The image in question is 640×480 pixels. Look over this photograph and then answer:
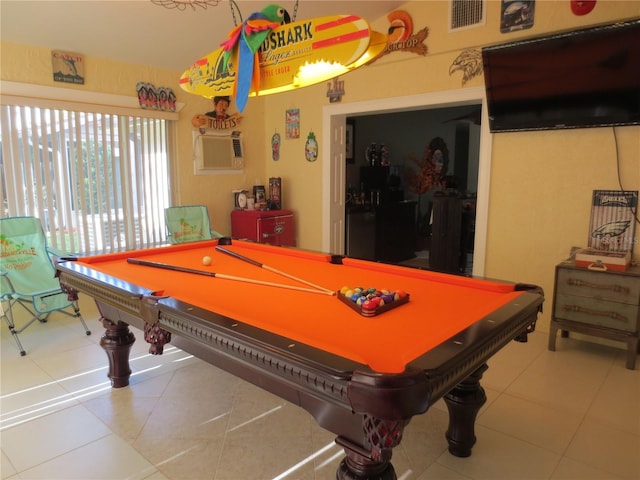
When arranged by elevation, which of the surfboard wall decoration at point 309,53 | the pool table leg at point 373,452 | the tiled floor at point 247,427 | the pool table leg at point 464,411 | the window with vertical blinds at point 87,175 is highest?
the surfboard wall decoration at point 309,53

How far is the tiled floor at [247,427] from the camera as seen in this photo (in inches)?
79.9

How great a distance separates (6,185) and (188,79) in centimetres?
231

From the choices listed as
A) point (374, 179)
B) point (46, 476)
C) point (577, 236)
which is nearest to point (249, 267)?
point (46, 476)

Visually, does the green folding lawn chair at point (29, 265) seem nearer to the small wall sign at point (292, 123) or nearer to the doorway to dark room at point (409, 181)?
the small wall sign at point (292, 123)

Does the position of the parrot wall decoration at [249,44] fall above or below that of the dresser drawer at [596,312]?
above

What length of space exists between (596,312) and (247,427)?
259cm

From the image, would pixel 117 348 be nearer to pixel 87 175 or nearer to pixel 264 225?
pixel 87 175

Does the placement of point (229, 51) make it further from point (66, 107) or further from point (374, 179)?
point (374, 179)

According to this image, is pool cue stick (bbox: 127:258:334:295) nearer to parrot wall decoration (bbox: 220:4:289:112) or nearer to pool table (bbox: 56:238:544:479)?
pool table (bbox: 56:238:544:479)

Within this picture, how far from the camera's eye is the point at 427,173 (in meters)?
7.21

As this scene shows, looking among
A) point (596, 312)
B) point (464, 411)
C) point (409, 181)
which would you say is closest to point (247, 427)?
point (464, 411)

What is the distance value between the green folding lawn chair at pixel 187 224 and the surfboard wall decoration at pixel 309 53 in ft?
8.45

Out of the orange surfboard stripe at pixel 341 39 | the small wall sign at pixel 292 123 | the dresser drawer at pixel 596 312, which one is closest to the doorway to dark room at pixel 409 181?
the small wall sign at pixel 292 123

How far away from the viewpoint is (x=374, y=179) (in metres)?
6.71
